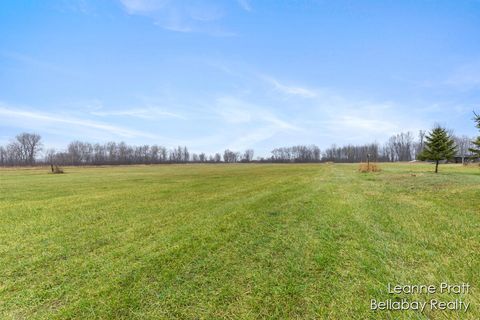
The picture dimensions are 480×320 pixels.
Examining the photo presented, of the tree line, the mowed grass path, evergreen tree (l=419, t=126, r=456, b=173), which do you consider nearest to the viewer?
the mowed grass path

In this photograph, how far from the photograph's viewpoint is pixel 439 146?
2870cm

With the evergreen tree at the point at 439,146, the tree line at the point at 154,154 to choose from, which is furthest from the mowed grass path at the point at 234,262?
the tree line at the point at 154,154

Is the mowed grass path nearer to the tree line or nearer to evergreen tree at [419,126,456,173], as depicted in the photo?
evergreen tree at [419,126,456,173]

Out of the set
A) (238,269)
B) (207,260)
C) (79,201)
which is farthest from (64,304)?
(79,201)

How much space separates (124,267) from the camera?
4398mm

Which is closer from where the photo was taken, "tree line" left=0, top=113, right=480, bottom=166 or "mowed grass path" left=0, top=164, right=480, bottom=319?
"mowed grass path" left=0, top=164, right=480, bottom=319

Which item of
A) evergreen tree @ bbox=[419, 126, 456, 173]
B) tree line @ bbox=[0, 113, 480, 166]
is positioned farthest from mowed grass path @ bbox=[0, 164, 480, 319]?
tree line @ bbox=[0, 113, 480, 166]

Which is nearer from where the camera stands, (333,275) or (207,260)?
(333,275)

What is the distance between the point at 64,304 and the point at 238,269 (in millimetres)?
2564

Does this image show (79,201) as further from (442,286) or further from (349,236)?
(442,286)

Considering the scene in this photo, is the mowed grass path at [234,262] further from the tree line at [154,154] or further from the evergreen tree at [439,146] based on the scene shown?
the tree line at [154,154]

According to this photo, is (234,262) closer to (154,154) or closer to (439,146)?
(439,146)

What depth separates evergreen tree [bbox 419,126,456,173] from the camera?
92.9ft

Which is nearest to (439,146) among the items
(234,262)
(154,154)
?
(234,262)
